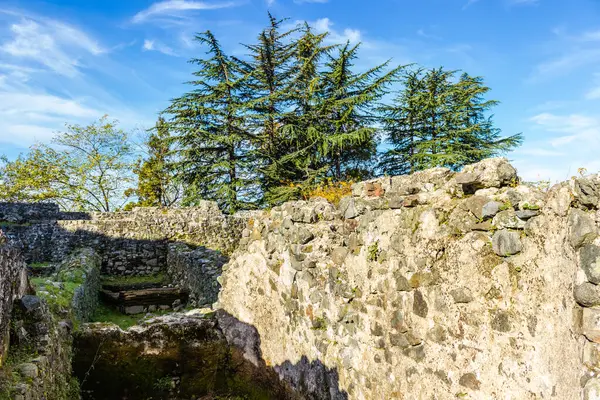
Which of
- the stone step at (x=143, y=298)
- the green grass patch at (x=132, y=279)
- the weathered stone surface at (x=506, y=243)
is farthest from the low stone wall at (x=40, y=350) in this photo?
the green grass patch at (x=132, y=279)

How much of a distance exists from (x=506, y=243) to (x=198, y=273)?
25.8 ft

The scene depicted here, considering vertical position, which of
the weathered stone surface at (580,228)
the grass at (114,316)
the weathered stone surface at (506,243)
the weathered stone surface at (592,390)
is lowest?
the grass at (114,316)

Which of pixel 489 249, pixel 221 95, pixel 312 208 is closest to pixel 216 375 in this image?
pixel 312 208

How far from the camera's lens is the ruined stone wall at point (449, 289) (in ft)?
6.59

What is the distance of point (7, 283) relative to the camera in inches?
136

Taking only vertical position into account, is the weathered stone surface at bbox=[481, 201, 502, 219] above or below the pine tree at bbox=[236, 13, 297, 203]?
below

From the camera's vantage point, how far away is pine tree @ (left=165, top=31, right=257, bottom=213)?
875 inches

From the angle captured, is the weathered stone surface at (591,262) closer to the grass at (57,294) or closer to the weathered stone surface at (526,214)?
the weathered stone surface at (526,214)

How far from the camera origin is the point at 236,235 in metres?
15.4

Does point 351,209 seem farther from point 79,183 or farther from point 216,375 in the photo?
point 79,183

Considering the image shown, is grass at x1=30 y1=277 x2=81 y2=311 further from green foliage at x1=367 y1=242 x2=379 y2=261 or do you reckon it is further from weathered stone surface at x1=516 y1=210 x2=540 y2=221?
weathered stone surface at x1=516 y1=210 x2=540 y2=221

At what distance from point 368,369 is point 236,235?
12.2 m

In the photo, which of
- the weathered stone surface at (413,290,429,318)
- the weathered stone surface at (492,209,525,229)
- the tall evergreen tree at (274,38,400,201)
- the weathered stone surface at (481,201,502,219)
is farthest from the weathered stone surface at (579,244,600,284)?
the tall evergreen tree at (274,38,400,201)

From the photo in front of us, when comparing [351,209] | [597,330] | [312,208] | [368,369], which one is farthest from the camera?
[312,208]
